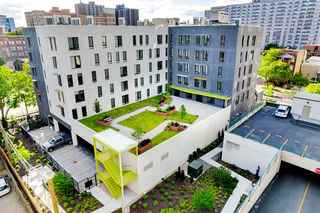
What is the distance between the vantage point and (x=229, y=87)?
33344 millimetres

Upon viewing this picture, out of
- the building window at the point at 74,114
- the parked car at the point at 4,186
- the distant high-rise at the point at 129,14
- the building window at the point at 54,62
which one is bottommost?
the parked car at the point at 4,186

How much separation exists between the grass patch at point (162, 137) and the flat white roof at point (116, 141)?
13.8 feet

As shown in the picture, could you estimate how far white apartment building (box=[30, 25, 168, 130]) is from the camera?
2640 centimetres

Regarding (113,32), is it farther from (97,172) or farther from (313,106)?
(313,106)

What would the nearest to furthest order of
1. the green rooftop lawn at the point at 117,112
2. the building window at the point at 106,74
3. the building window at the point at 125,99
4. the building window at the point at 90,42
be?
1. the green rooftop lawn at the point at 117,112
2. the building window at the point at 90,42
3. the building window at the point at 106,74
4. the building window at the point at 125,99

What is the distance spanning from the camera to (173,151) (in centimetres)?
2339

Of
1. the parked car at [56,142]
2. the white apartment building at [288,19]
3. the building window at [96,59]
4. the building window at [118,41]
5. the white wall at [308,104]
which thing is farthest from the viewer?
the white apartment building at [288,19]

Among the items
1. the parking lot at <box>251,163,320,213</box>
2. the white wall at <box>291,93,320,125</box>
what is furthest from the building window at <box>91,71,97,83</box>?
the white wall at <box>291,93,320,125</box>

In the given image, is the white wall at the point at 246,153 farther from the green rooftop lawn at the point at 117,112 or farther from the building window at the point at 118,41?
the building window at the point at 118,41

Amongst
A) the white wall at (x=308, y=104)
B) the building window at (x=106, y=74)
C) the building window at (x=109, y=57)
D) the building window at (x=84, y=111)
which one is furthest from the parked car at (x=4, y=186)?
the white wall at (x=308, y=104)

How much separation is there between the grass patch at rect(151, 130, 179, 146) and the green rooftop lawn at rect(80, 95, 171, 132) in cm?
734

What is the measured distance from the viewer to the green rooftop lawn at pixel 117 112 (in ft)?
89.8

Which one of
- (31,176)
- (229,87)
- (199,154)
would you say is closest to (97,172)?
(31,176)

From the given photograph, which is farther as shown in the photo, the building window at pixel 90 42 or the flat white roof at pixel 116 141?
the building window at pixel 90 42
